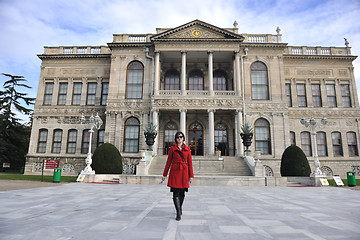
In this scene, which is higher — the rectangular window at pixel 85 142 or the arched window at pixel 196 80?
the arched window at pixel 196 80

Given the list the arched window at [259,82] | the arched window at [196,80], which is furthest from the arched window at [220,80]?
the arched window at [259,82]

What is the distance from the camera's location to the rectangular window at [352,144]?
25.0m

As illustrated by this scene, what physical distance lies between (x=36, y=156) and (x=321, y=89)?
31411 mm

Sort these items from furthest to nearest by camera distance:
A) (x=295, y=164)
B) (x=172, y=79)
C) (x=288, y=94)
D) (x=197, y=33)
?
(x=172, y=79) → (x=288, y=94) → (x=197, y=33) → (x=295, y=164)

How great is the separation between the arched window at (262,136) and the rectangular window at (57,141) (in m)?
20.6

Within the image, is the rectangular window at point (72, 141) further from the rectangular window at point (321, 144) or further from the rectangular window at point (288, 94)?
the rectangular window at point (321, 144)

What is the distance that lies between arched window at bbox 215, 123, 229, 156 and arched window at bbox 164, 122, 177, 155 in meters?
4.38

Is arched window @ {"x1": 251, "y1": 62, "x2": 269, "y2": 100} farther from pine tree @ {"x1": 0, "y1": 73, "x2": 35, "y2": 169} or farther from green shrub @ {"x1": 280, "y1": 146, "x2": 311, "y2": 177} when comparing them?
pine tree @ {"x1": 0, "y1": 73, "x2": 35, "y2": 169}

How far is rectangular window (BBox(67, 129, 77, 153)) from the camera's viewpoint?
83.4 ft

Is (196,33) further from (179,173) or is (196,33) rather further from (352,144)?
(179,173)

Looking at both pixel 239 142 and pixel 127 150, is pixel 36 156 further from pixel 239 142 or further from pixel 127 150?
pixel 239 142

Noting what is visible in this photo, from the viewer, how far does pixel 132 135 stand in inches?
941

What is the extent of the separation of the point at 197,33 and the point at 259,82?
8.03 metres

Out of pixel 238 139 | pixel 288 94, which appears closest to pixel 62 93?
pixel 238 139
